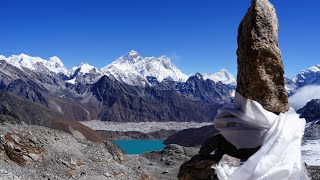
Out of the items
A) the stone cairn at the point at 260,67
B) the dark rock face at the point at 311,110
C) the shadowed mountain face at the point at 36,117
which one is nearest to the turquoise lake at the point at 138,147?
the shadowed mountain face at the point at 36,117

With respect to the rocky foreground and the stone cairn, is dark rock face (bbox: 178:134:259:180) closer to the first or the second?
the stone cairn

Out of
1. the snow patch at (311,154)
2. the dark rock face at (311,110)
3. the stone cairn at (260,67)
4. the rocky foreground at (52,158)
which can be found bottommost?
the rocky foreground at (52,158)

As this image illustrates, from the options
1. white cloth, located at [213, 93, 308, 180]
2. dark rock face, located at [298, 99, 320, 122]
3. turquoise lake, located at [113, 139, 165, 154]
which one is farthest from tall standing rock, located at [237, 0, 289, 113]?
dark rock face, located at [298, 99, 320, 122]

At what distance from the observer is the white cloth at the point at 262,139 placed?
14.7 feet

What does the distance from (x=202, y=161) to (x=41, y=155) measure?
719 inches

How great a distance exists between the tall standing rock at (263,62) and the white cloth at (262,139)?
1.20 ft

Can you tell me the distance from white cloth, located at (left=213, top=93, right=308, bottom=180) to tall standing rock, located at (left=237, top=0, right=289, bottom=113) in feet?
1.20

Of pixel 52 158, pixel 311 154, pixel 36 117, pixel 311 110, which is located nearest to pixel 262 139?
pixel 52 158

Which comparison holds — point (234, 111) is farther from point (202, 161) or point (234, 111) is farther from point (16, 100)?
point (16, 100)

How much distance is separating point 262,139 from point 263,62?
4.05 feet

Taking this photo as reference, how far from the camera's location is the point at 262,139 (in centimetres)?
493

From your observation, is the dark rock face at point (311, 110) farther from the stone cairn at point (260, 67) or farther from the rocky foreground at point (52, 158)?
the stone cairn at point (260, 67)

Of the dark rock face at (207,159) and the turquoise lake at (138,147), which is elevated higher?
the turquoise lake at (138,147)

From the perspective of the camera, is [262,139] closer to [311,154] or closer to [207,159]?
[207,159]
